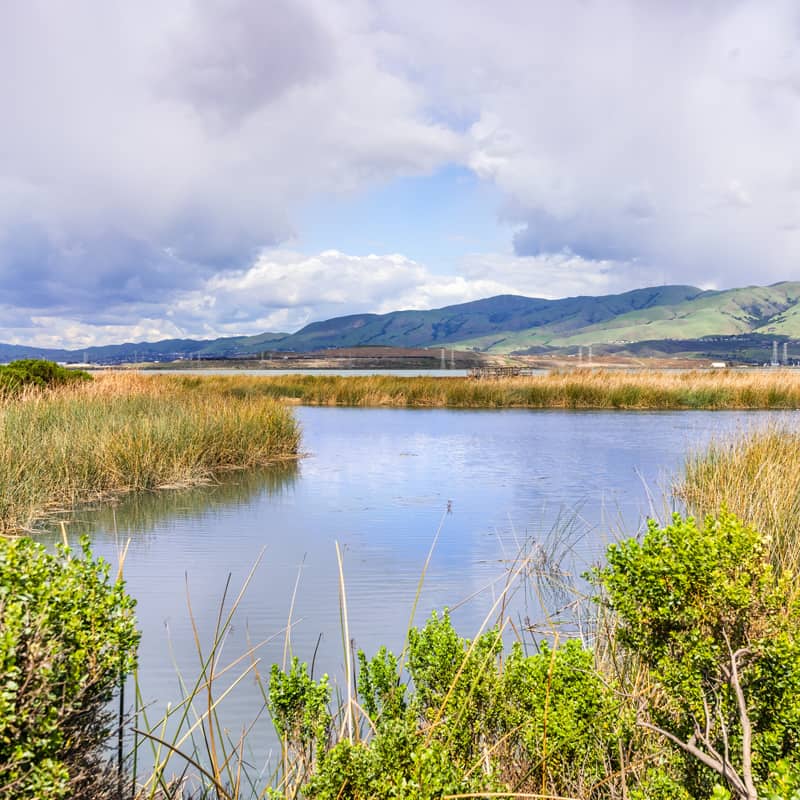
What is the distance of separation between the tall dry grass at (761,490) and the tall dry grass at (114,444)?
781cm

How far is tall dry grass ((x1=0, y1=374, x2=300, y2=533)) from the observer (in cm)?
975

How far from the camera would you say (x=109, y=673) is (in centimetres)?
245

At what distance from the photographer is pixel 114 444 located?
11.6 m

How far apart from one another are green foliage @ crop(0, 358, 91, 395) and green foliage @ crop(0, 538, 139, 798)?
1518 centimetres

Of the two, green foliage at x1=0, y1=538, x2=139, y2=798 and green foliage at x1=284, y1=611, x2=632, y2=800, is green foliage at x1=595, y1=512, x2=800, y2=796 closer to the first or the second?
green foliage at x1=284, y1=611, x2=632, y2=800

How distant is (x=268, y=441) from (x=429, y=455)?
12.7 feet

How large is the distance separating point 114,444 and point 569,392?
22.5 meters

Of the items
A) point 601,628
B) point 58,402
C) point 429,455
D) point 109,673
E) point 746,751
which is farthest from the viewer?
point 429,455

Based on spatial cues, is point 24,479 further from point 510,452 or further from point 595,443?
point 595,443

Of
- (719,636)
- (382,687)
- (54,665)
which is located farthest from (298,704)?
(719,636)

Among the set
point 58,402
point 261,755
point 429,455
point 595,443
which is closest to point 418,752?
point 261,755

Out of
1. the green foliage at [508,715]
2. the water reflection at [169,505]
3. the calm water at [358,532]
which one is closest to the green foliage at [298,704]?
the green foliage at [508,715]

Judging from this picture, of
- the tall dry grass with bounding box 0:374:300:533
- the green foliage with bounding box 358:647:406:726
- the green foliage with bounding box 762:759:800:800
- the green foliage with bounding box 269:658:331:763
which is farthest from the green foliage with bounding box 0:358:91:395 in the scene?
the green foliage with bounding box 762:759:800:800

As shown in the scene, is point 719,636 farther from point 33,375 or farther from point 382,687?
point 33,375
